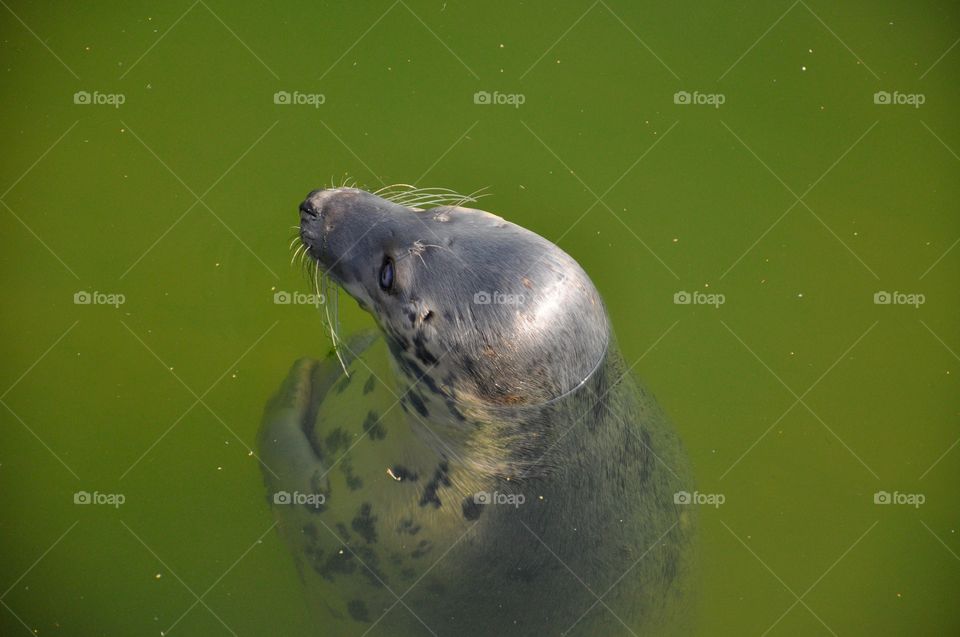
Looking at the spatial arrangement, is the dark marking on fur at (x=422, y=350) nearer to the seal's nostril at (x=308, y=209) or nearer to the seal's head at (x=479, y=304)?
the seal's head at (x=479, y=304)

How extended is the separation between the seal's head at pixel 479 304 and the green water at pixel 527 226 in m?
1.42

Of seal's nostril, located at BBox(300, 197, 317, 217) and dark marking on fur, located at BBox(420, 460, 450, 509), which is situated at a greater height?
seal's nostril, located at BBox(300, 197, 317, 217)

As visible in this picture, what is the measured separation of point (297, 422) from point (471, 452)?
1155 mm

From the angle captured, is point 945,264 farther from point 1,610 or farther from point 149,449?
point 1,610

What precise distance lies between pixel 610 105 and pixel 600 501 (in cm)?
235

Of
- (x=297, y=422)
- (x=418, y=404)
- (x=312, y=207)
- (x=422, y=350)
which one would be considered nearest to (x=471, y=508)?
(x=418, y=404)

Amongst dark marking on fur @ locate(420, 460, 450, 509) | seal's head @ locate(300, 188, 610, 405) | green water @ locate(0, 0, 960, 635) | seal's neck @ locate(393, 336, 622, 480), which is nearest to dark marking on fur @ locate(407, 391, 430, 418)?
seal's neck @ locate(393, 336, 622, 480)

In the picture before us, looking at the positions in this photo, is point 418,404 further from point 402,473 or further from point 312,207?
point 312,207

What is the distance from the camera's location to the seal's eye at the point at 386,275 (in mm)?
3270

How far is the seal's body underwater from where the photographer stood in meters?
3.03

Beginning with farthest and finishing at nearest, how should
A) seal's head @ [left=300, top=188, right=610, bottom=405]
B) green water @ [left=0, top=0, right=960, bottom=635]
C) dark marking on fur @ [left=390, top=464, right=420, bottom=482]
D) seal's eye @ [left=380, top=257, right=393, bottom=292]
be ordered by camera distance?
green water @ [left=0, top=0, right=960, bottom=635] < dark marking on fur @ [left=390, top=464, right=420, bottom=482] < seal's eye @ [left=380, top=257, right=393, bottom=292] < seal's head @ [left=300, top=188, right=610, bottom=405]

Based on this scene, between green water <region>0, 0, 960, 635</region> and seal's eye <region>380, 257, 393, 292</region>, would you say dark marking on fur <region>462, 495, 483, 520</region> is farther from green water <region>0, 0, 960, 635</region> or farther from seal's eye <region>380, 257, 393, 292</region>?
green water <region>0, 0, 960, 635</region>

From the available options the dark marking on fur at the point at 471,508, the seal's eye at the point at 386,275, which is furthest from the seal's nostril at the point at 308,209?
the dark marking on fur at the point at 471,508

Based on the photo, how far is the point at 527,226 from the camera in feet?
Answer: 15.6
